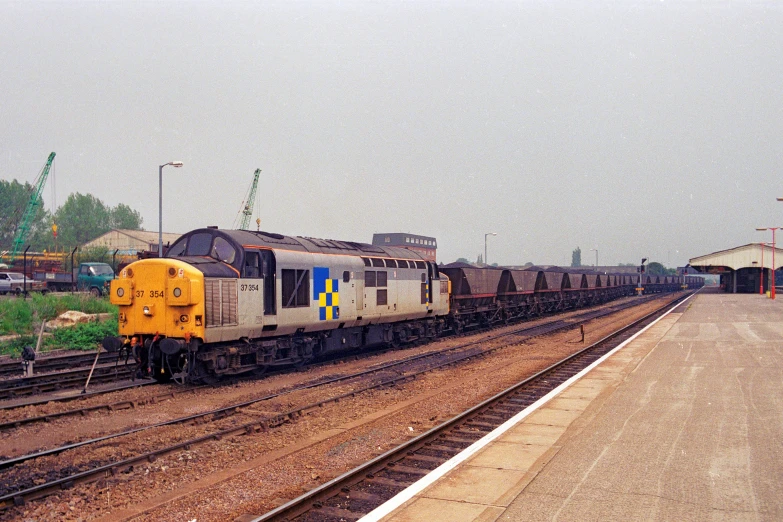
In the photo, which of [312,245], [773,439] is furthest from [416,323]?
[773,439]

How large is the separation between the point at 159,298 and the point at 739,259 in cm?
7487

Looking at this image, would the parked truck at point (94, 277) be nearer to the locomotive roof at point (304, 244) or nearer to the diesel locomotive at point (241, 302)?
the locomotive roof at point (304, 244)

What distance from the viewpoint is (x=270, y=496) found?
719 centimetres

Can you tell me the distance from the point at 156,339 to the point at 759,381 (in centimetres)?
1329

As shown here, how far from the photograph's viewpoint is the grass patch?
21.0m

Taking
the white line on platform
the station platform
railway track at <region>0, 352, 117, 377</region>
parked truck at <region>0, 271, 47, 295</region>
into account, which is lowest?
railway track at <region>0, 352, 117, 377</region>

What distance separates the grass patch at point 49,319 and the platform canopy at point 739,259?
68.7 meters

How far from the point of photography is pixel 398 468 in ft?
26.8

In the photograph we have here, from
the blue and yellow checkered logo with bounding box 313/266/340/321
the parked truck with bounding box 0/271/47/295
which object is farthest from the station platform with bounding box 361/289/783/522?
the parked truck with bounding box 0/271/47/295

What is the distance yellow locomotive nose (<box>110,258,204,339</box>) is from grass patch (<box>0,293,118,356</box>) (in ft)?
28.9

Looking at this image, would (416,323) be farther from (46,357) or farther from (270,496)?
(270,496)

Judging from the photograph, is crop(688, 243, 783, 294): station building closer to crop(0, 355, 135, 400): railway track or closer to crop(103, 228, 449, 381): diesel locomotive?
crop(103, 228, 449, 381): diesel locomotive

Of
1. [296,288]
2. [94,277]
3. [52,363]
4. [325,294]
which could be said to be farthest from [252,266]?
[94,277]

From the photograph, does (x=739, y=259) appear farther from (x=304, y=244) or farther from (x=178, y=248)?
(x=178, y=248)
